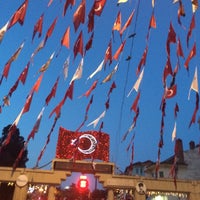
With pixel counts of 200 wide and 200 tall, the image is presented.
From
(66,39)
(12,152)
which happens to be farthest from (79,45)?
(12,152)

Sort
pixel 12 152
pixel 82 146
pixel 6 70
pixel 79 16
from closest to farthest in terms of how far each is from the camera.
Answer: pixel 79 16, pixel 6 70, pixel 82 146, pixel 12 152

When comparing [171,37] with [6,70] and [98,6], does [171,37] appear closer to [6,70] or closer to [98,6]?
[98,6]

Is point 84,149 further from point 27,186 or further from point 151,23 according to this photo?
point 151,23

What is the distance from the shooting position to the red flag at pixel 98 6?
5.16 m

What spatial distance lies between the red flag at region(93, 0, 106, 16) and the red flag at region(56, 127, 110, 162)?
18226 millimetres

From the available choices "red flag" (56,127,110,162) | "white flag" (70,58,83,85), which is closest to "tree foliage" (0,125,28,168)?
"red flag" (56,127,110,162)

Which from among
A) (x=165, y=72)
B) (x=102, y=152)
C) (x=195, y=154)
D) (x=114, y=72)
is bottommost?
(x=165, y=72)

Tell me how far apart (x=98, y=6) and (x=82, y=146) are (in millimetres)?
19060

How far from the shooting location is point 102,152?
933 inches

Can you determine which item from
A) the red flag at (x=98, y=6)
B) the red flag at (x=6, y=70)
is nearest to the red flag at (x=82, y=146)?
the red flag at (x=6, y=70)

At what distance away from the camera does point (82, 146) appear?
23656 millimetres

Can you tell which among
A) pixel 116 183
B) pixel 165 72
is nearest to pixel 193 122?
pixel 165 72

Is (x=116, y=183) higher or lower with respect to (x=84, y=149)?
lower

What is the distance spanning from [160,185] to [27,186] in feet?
29.7
